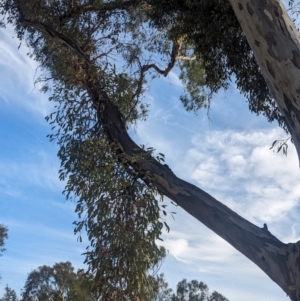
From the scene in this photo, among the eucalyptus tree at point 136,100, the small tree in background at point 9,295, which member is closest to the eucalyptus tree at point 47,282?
the small tree in background at point 9,295

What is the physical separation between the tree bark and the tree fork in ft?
3.16

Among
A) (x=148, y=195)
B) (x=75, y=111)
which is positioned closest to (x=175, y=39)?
(x=75, y=111)

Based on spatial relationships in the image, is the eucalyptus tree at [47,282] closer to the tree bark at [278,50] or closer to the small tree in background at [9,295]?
the small tree in background at [9,295]

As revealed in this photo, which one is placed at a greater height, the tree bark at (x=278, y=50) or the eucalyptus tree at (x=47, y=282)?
the eucalyptus tree at (x=47, y=282)

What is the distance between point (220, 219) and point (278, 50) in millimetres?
1760

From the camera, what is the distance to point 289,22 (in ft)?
14.2

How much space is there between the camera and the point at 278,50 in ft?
13.7

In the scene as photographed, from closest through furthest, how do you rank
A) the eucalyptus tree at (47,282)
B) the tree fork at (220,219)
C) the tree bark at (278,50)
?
the tree bark at (278,50), the tree fork at (220,219), the eucalyptus tree at (47,282)

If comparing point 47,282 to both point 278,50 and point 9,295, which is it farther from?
point 278,50

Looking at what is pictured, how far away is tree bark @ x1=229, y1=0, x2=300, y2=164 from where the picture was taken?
4.07m

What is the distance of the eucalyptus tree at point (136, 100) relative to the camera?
433 centimetres

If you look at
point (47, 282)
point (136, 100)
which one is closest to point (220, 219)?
point (136, 100)

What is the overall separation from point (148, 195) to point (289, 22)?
2.53m

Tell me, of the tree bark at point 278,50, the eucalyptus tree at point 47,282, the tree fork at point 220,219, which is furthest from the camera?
the eucalyptus tree at point 47,282
